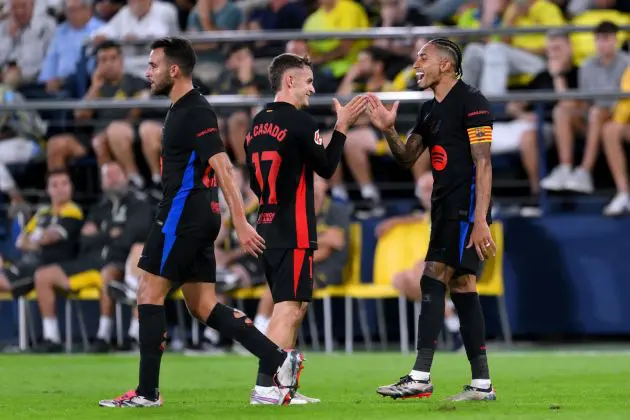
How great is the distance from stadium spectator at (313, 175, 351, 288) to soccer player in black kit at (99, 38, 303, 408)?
7480 millimetres

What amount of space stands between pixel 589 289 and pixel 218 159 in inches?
338

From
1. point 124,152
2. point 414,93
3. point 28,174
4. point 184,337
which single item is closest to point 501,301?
point 414,93

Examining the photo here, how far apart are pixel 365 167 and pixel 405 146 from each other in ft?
25.0

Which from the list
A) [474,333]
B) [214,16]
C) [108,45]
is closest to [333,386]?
[474,333]

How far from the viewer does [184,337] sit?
16344 mm

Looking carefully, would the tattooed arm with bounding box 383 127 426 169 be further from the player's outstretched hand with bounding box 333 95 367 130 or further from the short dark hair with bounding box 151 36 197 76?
the short dark hair with bounding box 151 36 197 76

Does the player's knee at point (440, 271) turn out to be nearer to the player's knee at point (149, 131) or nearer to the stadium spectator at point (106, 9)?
the player's knee at point (149, 131)

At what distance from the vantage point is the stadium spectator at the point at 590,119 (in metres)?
15.3

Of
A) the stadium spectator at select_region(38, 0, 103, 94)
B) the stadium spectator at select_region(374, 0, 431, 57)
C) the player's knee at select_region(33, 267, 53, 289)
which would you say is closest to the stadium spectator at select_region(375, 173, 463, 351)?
the stadium spectator at select_region(374, 0, 431, 57)

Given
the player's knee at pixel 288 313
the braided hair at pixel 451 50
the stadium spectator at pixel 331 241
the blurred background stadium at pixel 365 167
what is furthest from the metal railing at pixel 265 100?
the player's knee at pixel 288 313

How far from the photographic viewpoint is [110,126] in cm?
1717

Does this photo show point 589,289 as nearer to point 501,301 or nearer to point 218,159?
point 501,301

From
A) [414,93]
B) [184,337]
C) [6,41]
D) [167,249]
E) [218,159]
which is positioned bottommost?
[184,337]

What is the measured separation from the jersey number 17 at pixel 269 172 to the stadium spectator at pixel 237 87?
791 cm
